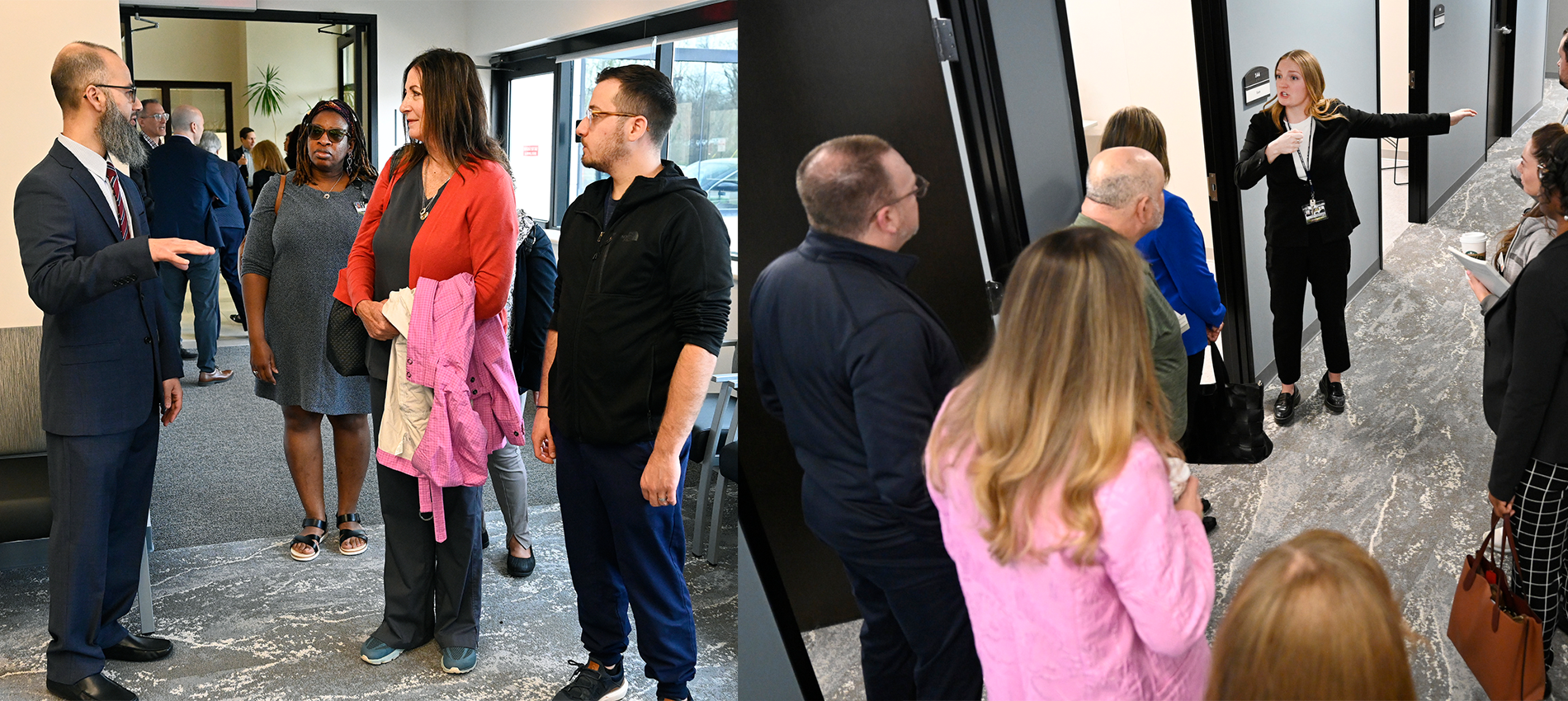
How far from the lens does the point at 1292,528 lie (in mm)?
1060

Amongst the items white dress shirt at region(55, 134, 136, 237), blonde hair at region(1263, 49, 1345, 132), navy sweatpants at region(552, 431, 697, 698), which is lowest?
navy sweatpants at region(552, 431, 697, 698)

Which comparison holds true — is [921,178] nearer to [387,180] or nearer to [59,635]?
[387,180]

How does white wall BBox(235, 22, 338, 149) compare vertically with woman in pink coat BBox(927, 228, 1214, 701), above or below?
above

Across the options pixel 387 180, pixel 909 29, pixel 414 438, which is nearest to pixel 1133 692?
pixel 909 29

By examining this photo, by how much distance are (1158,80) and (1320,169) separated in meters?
0.19

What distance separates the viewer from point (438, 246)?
257 cm

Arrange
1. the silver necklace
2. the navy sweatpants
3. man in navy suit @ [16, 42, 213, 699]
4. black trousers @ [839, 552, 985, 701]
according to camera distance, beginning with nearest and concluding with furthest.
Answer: black trousers @ [839, 552, 985, 701] < the navy sweatpants < man in navy suit @ [16, 42, 213, 699] < the silver necklace

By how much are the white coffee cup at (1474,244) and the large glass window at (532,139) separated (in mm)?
7443

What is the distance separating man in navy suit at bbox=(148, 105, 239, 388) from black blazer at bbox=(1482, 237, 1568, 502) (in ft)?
21.2

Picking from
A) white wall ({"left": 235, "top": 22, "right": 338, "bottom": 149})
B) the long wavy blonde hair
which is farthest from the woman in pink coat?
white wall ({"left": 235, "top": 22, "right": 338, "bottom": 149})

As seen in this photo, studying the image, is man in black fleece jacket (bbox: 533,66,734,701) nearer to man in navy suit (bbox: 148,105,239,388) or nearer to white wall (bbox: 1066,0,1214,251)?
white wall (bbox: 1066,0,1214,251)

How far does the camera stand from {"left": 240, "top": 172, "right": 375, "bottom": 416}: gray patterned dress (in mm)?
3566

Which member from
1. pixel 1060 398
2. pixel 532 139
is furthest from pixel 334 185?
pixel 532 139

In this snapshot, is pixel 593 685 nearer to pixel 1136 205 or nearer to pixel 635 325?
pixel 635 325
